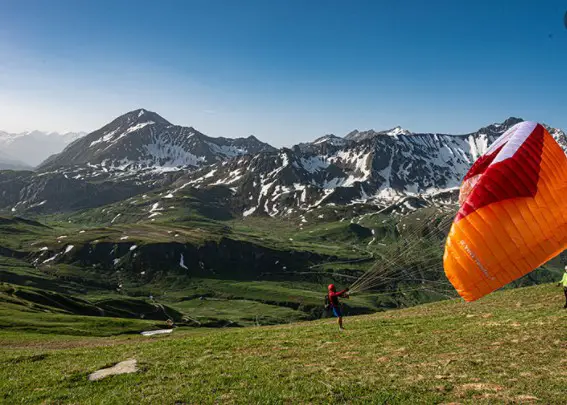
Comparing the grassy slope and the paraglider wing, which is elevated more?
the paraglider wing

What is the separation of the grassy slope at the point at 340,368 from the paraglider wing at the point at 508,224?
3.63 m

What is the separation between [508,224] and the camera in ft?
54.2

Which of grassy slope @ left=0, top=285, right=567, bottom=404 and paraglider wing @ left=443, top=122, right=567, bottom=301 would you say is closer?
grassy slope @ left=0, top=285, right=567, bottom=404

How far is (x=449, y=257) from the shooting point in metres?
17.8

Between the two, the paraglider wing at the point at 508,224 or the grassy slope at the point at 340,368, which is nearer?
the grassy slope at the point at 340,368

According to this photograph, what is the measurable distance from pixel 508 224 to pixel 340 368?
32.2ft

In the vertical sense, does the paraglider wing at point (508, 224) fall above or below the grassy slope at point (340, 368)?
above

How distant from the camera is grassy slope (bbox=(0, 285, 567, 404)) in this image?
519 inches

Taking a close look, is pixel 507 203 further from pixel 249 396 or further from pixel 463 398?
pixel 249 396

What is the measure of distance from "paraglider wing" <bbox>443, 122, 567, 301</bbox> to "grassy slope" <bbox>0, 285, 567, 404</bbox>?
3632mm

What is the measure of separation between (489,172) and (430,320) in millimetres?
14259

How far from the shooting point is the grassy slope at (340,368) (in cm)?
1319

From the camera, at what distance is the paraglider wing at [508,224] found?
16469mm

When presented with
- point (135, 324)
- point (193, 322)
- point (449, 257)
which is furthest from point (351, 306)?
point (449, 257)
